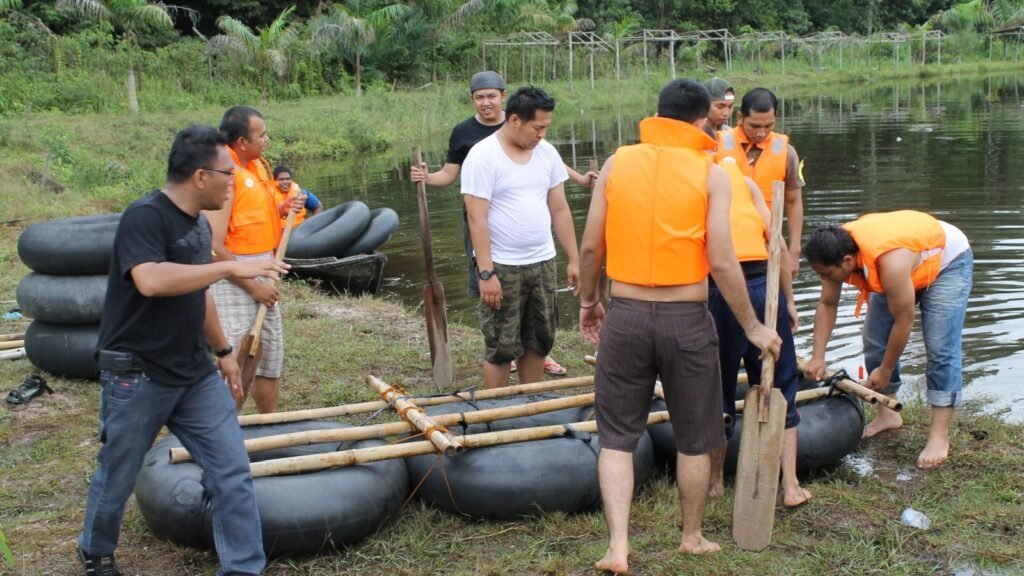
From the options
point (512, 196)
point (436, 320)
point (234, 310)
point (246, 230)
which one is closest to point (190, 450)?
point (234, 310)

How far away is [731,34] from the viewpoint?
56188 mm

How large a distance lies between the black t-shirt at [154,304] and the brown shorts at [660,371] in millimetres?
1675

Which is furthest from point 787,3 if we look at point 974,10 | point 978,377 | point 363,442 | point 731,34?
point 363,442

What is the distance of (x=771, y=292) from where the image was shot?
4.47 metres

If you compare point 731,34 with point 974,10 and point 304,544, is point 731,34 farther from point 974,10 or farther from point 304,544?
point 304,544

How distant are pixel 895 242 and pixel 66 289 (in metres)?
5.32

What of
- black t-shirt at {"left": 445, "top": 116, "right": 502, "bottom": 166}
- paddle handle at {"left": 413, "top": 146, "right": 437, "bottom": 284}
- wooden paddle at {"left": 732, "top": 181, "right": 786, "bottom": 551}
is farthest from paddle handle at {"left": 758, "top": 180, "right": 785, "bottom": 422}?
paddle handle at {"left": 413, "top": 146, "right": 437, "bottom": 284}

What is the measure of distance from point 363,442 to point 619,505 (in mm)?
1410

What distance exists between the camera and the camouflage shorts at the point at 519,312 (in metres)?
6.13

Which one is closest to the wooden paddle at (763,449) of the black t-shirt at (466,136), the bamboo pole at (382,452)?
the bamboo pole at (382,452)

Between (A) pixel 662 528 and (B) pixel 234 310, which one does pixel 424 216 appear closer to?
(B) pixel 234 310

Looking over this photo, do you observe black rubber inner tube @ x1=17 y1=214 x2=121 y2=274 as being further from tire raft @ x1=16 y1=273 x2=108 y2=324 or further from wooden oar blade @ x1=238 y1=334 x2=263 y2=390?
wooden oar blade @ x1=238 y1=334 x2=263 y2=390

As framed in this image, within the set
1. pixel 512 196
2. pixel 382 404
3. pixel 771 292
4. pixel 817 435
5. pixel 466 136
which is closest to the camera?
pixel 771 292

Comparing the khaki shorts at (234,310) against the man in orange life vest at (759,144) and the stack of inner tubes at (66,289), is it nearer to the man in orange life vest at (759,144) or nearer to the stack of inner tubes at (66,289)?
the stack of inner tubes at (66,289)
